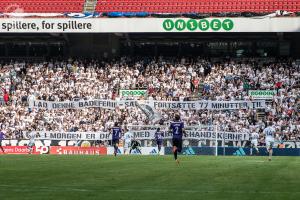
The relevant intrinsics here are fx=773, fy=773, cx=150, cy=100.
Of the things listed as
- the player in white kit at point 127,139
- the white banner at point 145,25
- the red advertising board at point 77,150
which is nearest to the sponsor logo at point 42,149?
the red advertising board at point 77,150

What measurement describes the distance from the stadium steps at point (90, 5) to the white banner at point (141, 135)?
14.0 m

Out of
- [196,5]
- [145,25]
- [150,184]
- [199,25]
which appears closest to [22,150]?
[145,25]

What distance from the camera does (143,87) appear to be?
57.7 m

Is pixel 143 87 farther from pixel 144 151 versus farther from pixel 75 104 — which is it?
pixel 144 151

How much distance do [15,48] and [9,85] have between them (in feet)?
21.1

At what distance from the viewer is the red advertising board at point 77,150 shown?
167ft

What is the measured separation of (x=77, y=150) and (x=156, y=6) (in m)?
16.0

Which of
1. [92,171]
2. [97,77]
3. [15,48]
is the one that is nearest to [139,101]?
[97,77]

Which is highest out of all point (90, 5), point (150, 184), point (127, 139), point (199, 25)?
point (90, 5)

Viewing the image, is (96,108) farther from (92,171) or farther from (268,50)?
(92,171)

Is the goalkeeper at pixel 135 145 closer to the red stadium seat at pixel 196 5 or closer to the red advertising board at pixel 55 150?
the red advertising board at pixel 55 150

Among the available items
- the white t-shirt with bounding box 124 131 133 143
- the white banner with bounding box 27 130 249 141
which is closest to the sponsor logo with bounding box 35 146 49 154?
the white banner with bounding box 27 130 249 141

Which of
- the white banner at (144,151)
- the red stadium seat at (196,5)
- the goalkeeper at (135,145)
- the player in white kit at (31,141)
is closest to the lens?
the white banner at (144,151)

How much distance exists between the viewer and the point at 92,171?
25672mm
